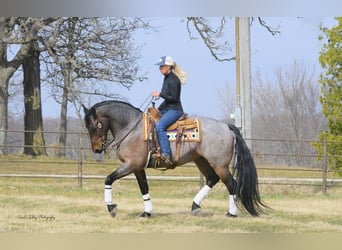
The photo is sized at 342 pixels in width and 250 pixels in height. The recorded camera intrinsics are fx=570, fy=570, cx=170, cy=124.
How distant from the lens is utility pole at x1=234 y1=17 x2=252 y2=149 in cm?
1081

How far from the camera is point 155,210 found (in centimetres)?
819

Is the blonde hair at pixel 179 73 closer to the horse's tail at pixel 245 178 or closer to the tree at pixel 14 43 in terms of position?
the horse's tail at pixel 245 178

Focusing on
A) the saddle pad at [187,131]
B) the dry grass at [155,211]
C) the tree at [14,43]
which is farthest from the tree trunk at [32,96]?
the saddle pad at [187,131]

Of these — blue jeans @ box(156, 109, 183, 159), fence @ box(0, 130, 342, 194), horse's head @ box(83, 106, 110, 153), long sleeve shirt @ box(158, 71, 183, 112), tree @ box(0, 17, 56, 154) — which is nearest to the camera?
long sleeve shirt @ box(158, 71, 183, 112)

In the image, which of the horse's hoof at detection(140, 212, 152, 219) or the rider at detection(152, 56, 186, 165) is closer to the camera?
the rider at detection(152, 56, 186, 165)

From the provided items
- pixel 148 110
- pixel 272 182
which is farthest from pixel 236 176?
pixel 272 182

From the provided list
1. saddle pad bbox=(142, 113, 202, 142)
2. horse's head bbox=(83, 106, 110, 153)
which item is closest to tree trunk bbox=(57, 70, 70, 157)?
horse's head bbox=(83, 106, 110, 153)

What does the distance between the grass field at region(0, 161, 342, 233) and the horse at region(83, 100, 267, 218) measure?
0.98 feet

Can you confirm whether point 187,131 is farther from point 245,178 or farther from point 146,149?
point 245,178

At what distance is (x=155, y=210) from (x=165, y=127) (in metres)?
1.59

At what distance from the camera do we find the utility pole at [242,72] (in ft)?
35.5

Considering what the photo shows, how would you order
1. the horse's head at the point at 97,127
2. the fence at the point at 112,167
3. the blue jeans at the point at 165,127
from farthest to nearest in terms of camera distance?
the fence at the point at 112,167 < the horse's head at the point at 97,127 < the blue jeans at the point at 165,127

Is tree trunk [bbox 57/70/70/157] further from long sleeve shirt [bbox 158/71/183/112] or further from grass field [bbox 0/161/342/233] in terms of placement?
long sleeve shirt [bbox 158/71/183/112]

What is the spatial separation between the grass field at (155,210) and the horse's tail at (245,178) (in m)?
0.20
